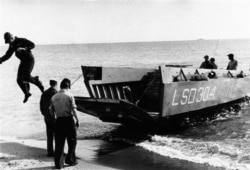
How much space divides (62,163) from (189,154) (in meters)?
3.28

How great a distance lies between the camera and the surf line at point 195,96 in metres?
8.72

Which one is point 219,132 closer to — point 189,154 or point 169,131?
point 169,131

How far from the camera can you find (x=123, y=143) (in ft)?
28.5

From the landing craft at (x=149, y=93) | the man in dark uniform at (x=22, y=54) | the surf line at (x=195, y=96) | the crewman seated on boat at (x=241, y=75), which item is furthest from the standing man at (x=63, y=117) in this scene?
the crewman seated on boat at (x=241, y=75)

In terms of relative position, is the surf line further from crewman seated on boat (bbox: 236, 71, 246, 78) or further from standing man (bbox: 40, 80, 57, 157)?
standing man (bbox: 40, 80, 57, 157)

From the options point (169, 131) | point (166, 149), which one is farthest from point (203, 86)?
point (166, 149)

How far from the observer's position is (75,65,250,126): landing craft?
26.3 feet

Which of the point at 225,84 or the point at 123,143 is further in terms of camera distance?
the point at 225,84

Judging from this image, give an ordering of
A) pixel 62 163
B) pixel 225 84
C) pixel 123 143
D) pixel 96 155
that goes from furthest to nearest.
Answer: pixel 225 84, pixel 123 143, pixel 96 155, pixel 62 163

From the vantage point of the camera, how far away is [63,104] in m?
5.60

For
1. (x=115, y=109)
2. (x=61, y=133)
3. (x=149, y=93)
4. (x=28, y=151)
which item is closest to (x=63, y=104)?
(x=61, y=133)

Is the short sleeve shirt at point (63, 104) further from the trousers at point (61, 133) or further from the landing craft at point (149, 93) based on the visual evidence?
the landing craft at point (149, 93)

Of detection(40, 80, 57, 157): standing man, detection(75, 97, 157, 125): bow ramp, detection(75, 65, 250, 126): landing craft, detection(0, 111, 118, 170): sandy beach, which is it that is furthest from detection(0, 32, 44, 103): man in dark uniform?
detection(75, 65, 250, 126): landing craft

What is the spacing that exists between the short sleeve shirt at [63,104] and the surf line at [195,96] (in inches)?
139
